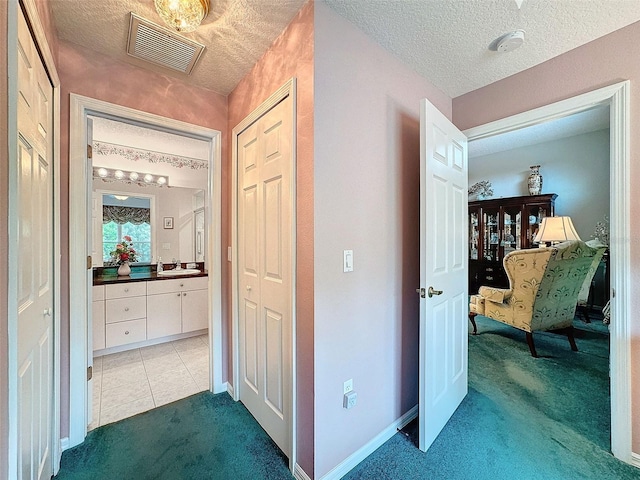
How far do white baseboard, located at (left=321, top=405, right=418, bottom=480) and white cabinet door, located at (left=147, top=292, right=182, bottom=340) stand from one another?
2.50m

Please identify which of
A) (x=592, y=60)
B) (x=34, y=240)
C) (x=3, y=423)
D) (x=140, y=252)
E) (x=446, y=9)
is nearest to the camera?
(x=3, y=423)

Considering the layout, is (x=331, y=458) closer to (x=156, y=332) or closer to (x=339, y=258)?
(x=339, y=258)

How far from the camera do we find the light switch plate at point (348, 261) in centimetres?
139

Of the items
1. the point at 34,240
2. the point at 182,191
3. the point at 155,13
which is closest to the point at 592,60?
the point at 155,13

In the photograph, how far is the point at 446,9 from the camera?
4.32 feet

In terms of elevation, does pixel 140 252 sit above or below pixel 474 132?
below

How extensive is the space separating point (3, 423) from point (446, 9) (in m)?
2.29

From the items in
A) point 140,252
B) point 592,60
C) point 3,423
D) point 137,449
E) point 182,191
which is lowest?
point 137,449

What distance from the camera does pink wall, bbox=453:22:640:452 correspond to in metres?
1.43

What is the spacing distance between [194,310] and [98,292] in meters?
0.95

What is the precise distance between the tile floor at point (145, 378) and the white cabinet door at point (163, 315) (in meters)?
0.16

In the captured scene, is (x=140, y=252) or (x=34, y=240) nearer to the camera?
(x=34, y=240)

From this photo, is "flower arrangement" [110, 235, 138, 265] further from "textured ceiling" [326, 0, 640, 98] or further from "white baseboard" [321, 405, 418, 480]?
"textured ceiling" [326, 0, 640, 98]

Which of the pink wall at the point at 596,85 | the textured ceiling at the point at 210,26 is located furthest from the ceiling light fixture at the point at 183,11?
the pink wall at the point at 596,85
